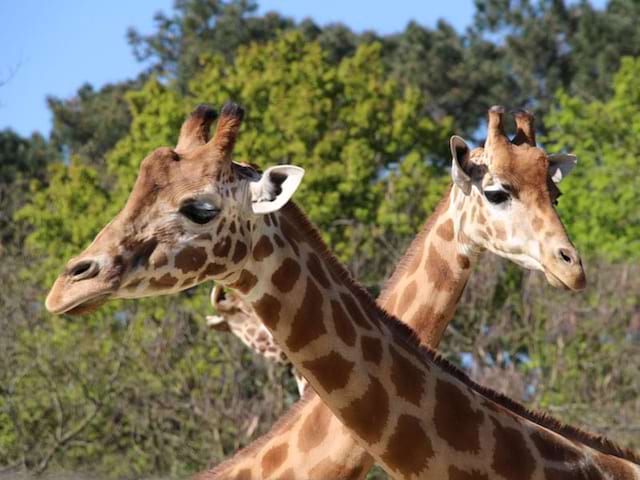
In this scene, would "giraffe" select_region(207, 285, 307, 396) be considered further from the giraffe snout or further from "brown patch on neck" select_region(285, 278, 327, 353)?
the giraffe snout

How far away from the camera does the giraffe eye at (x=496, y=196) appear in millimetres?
Answer: 7500

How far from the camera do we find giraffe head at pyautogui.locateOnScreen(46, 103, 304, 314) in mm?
5145

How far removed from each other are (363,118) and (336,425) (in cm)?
2224

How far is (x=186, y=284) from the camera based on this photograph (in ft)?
17.9

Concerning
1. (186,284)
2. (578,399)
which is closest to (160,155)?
(186,284)

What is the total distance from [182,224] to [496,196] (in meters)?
2.51

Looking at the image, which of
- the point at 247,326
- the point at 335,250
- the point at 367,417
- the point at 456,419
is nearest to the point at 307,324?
the point at 367,417

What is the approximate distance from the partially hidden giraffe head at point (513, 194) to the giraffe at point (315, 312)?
138cm

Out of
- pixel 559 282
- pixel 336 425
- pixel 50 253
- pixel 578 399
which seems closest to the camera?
pixel 336 425

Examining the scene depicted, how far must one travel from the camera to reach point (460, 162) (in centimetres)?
757

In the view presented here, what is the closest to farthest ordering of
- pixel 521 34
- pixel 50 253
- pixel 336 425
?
pixel 336 425 → pixel 50 253 → pixel 521 34

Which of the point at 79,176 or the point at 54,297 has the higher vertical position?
the point at 54,297

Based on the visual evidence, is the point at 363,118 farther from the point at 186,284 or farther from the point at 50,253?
the point at 186,284

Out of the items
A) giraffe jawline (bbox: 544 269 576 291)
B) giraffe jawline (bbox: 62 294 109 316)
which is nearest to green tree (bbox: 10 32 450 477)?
giraffe jawline (bbox: 544 269 576 291)
